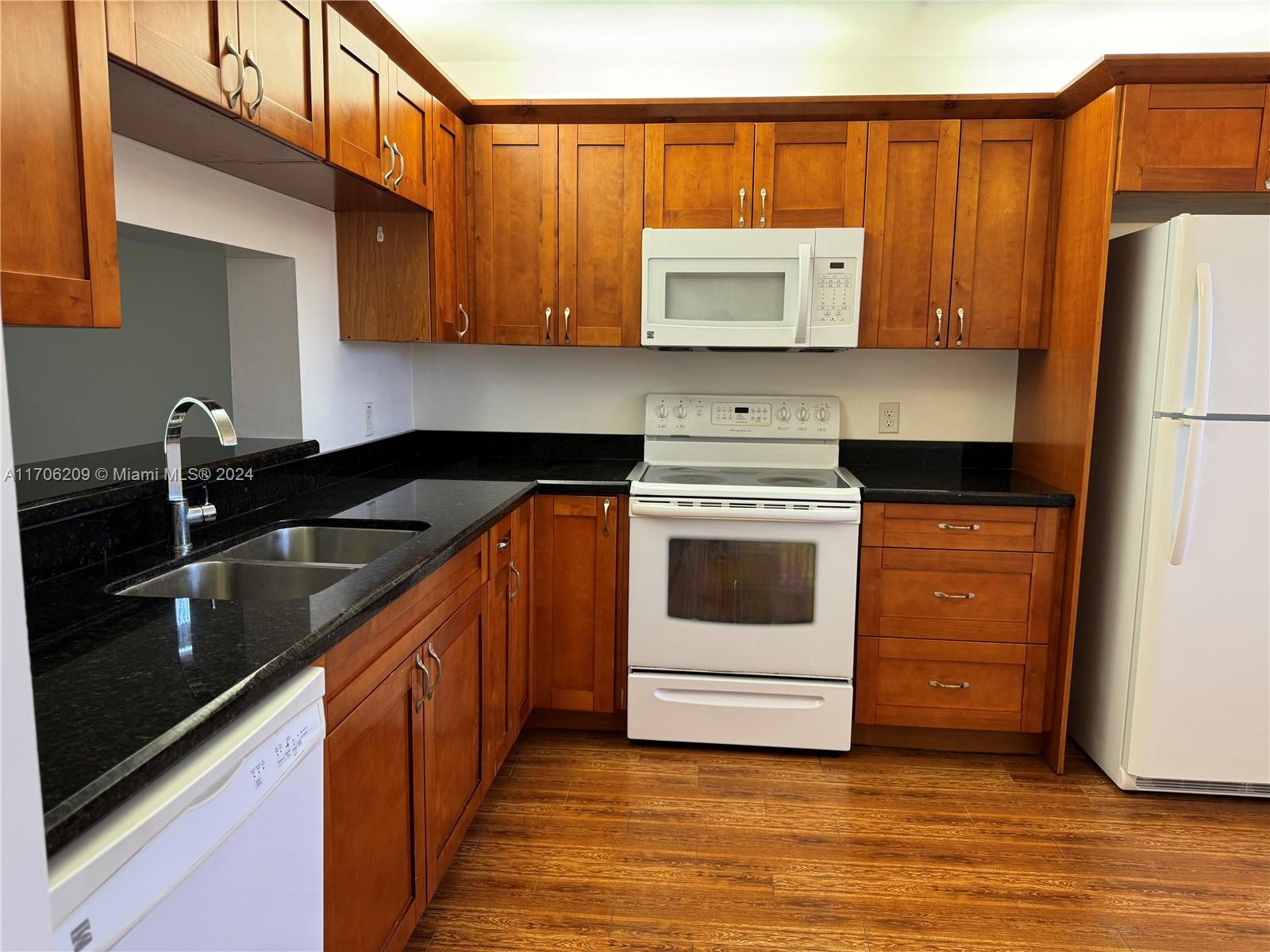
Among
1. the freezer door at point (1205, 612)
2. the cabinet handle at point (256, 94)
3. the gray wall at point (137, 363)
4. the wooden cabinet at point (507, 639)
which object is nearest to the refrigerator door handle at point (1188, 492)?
the freezer door at point (1205, 612)

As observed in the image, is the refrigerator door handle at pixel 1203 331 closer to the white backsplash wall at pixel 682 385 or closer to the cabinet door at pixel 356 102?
the white backsplash wall at pixel 682 385

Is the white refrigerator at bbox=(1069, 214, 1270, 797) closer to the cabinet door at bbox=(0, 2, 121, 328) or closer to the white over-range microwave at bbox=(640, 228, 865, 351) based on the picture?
the white over-range microwave at bbox=(640, 228, 865, 351)

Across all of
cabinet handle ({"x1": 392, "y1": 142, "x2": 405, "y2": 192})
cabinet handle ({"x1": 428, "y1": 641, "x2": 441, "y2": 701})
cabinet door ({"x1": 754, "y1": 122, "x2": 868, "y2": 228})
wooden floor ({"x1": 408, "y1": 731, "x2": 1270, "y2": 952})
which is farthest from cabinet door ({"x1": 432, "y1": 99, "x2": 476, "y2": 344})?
wooden floor ({"x1": 408, "y1": 731, "x2": 1270, "y2": 952})

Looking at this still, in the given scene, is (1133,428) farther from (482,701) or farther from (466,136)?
(466,136)

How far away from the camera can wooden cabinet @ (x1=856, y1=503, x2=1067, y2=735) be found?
8.79 ft

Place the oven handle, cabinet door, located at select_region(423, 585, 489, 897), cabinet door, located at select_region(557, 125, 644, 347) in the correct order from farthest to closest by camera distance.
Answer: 1. cabinet door, located at select_region(557, 125, 644, 347)
2. the oven handle
3. cabinet door, located at select_region(423, 585, 489, 897)

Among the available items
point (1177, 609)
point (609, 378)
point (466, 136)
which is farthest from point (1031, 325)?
point (466, 136)

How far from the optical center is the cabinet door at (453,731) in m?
1.81

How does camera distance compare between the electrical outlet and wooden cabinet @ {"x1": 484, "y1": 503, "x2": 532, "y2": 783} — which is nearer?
wooden cabinet @ {"x1": 484, "y1": 503, "x2": 532, "y2": 783}

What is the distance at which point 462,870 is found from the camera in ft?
6.98

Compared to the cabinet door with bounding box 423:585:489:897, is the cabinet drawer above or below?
above

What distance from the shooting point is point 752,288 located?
112 inches

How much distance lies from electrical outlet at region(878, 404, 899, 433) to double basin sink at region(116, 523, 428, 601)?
1.92 meters

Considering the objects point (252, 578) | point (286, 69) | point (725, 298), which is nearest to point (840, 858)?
point (252, 578)
